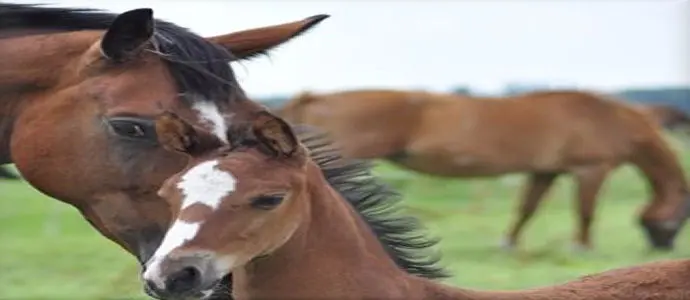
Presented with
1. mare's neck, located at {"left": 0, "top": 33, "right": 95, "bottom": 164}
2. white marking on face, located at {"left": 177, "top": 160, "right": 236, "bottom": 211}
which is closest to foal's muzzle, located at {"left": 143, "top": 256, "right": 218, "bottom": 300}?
white marking on face, located at {"left": 177, "top": 160, "right": 236, "bottom": 211}

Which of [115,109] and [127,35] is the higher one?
[127,35]

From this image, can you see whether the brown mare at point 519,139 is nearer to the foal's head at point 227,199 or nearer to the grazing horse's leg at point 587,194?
the grazing horse's leg at point 587,194

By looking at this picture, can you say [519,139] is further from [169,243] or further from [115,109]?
[169,243]

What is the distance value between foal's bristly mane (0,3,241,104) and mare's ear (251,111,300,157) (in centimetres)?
15

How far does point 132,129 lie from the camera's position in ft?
9.53

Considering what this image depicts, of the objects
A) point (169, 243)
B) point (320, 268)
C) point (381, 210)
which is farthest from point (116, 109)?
point (381, 210)

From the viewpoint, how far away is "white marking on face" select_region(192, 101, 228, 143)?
9.35ft

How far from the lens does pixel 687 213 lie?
11023 millimetres

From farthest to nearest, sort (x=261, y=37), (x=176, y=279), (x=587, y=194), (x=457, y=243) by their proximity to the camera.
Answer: (x=587, y=194) < (x=457, y=243) < (x=261, y=37) < (x=176, y=279)

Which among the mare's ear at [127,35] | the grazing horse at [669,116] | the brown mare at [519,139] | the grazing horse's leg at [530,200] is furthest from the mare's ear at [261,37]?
the grazing horse at [669,116]

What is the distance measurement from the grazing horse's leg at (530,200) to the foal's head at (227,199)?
7640 mm

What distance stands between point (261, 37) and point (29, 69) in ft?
1.76

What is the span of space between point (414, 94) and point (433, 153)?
1.77 ft

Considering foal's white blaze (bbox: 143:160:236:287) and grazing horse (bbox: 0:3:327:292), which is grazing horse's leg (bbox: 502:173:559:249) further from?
foal's white blaze (bbox: 143:160:236:287)
